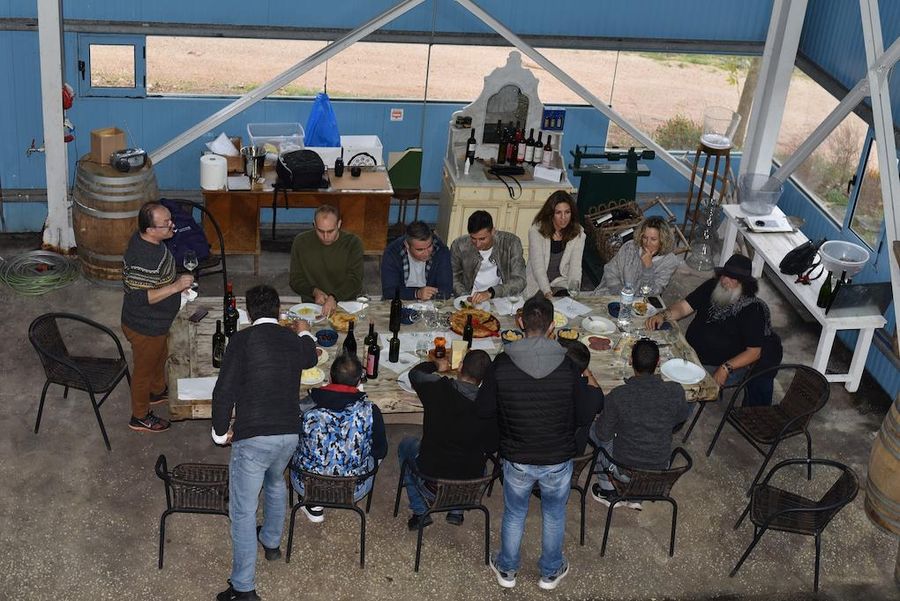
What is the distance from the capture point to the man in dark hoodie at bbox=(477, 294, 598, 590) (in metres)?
5.71

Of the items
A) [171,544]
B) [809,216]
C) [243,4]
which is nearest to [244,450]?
[171,544]

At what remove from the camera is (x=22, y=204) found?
10172 mm

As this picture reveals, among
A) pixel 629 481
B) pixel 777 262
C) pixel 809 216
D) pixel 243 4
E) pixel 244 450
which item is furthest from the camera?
pixel 809 216

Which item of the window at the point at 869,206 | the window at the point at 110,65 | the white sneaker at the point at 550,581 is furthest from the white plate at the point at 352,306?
the window at the point at 869,206

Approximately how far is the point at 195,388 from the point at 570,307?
2.76m

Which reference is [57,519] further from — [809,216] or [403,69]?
[809,216]

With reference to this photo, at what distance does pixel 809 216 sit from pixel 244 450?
22.0ft

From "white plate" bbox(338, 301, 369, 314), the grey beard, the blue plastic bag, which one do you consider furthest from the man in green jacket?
the grey beard

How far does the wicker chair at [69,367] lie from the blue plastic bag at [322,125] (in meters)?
3.47

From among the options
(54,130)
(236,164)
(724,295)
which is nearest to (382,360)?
(724,295)

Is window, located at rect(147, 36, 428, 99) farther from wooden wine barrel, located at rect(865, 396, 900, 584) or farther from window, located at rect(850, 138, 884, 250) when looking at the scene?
wooden wine barrel, located at rect(865, 396, 900, 584)

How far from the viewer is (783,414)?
24.4 feet

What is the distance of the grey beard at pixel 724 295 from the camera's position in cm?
757

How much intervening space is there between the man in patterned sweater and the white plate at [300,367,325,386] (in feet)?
3.36
